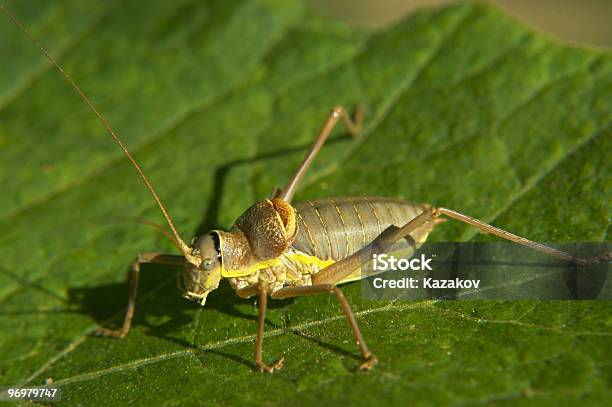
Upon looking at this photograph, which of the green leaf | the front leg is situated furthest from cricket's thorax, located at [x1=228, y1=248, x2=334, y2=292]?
the front leg

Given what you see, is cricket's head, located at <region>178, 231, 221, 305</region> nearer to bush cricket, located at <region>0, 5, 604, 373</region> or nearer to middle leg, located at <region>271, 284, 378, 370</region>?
bush cricket, located at <region>0, 5, 604, 373</region>

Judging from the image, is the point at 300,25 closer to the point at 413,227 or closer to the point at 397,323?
the point at 413,227

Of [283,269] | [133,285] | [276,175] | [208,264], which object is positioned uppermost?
[276,175]

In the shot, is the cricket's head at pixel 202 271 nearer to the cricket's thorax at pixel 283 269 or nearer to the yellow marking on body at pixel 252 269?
the yellow marking on body at pixel 252 269

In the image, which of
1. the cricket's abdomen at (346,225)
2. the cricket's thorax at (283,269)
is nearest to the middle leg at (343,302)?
the cricket's thorax at (283,269)

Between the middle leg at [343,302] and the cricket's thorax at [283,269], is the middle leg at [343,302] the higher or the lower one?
the lower one

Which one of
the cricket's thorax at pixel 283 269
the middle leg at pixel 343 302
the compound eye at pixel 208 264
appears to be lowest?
the middle leg at pixel 343 302

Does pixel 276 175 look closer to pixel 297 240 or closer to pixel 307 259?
pixel 297 240

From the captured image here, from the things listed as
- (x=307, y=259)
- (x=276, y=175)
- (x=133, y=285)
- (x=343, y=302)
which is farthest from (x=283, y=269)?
(x=276, y=175)
